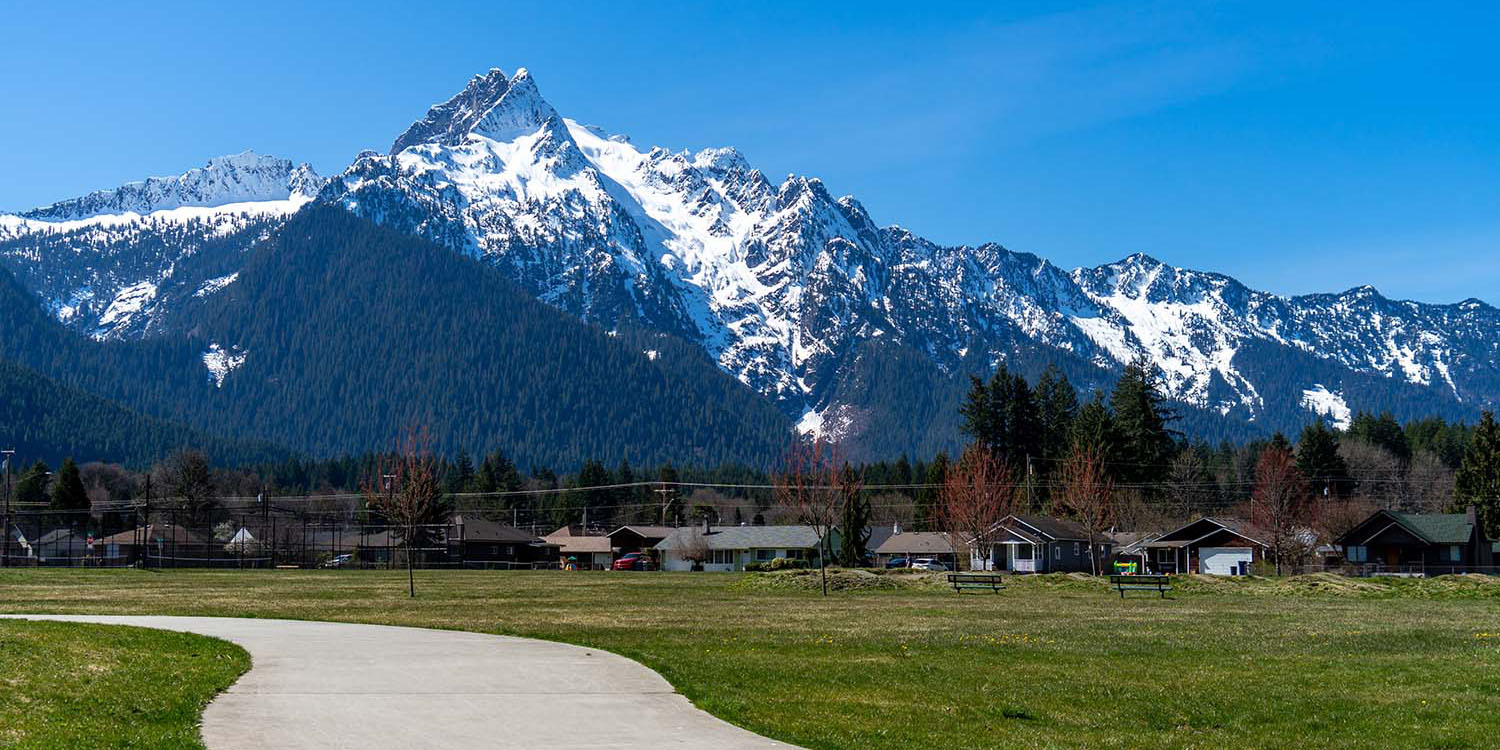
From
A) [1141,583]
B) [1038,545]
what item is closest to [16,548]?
[1038,545]

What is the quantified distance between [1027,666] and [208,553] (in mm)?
90247

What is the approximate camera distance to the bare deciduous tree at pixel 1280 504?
87.4 m

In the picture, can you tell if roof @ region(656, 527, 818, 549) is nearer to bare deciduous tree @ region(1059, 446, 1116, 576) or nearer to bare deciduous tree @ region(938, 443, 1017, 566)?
bare deciduous tree @ region(938, 443, 1017, 566)

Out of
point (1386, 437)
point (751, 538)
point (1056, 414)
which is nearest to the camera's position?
point (751, 538)

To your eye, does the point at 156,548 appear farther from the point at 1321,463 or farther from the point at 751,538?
the point at 1321,463

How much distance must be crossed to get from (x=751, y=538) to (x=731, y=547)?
3647 millimetres

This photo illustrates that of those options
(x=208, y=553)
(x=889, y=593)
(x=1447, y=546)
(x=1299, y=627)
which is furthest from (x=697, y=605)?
(x=1447, y=546)

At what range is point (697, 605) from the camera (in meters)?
47.2

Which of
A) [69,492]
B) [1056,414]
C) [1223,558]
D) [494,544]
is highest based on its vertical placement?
[1056,414]

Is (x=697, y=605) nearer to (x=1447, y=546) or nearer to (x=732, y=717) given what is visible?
(x=732, y=717)

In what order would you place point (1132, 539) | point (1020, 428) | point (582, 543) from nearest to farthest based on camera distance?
point (1132, 539), point (1020, 428), point (582, 543)

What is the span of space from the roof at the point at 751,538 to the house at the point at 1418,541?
177 feet

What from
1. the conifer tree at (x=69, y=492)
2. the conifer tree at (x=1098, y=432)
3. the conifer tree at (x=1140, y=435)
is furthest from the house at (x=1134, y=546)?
the conifer tree at (x=69, y=492)

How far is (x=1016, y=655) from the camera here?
1075 inches
